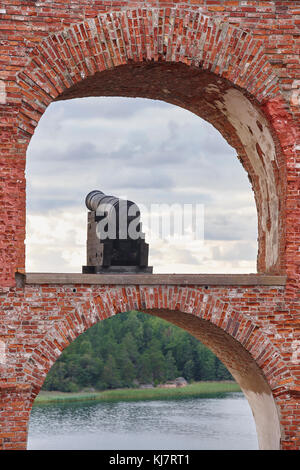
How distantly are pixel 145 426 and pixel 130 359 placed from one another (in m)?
11.8

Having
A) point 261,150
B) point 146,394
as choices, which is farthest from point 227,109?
point 146,394

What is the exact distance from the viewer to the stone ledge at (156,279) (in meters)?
9.12

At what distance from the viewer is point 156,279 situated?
938 centimetres

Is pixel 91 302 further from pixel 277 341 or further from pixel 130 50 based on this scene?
pixel 130 50

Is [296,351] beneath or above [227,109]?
beneath

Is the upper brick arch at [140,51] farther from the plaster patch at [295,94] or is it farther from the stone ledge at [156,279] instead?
the stone ledge at [156,279]

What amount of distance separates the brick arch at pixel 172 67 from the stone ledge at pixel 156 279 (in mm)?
296

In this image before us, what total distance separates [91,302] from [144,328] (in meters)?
33.1

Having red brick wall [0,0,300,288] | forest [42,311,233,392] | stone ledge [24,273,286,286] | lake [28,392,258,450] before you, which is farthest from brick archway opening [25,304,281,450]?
forest [42,311,233,392]

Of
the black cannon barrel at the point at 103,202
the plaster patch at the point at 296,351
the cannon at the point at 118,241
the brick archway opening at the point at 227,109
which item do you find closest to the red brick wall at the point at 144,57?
the brick archway opening at the point at 227,109

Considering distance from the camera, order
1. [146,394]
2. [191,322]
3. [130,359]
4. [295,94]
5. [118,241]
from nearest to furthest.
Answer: [295,94], [191,322], [118,241], [146,394], [130,359]

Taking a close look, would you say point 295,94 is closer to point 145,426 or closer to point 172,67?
point 172,67

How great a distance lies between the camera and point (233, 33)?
31.6 ft
